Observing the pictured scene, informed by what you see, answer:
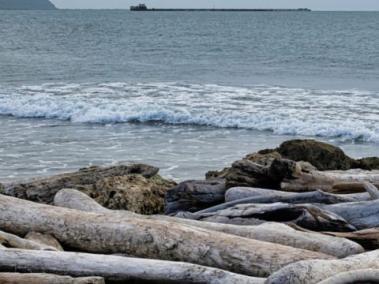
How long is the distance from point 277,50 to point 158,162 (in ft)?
124

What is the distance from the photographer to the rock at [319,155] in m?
9.10

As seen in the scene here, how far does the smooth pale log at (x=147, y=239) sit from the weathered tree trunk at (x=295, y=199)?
115cm

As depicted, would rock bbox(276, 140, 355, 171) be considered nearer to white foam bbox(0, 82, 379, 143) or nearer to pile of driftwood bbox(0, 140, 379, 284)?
pile of driftwood bbox(0, 140, 379, 284)

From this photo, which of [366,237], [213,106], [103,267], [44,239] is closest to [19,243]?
[44,239]

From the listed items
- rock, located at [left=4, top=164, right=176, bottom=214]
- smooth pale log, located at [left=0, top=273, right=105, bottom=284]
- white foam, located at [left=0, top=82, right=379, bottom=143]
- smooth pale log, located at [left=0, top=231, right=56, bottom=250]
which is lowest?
white foam, located at [left=0, top=82, right=379, bottom=143]

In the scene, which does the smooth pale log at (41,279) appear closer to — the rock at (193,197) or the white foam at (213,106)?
the rock at (193,197)

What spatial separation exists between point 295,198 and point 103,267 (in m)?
2.14

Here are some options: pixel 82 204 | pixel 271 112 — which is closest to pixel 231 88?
pixel 271 112

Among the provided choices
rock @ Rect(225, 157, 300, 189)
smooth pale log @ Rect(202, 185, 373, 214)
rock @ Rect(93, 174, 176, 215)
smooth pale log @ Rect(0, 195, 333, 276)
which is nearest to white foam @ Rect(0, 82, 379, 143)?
rock @ Rect(225, 157, 300, 189)

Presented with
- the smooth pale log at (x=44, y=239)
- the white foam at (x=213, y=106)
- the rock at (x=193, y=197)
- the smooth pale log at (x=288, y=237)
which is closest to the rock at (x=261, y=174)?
the rock at (x=193, y=197)

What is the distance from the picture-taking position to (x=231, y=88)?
2633 cm

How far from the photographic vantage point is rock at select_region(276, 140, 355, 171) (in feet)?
29.9

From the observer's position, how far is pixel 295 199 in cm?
611

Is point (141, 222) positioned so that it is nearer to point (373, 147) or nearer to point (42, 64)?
point (373, 147)
